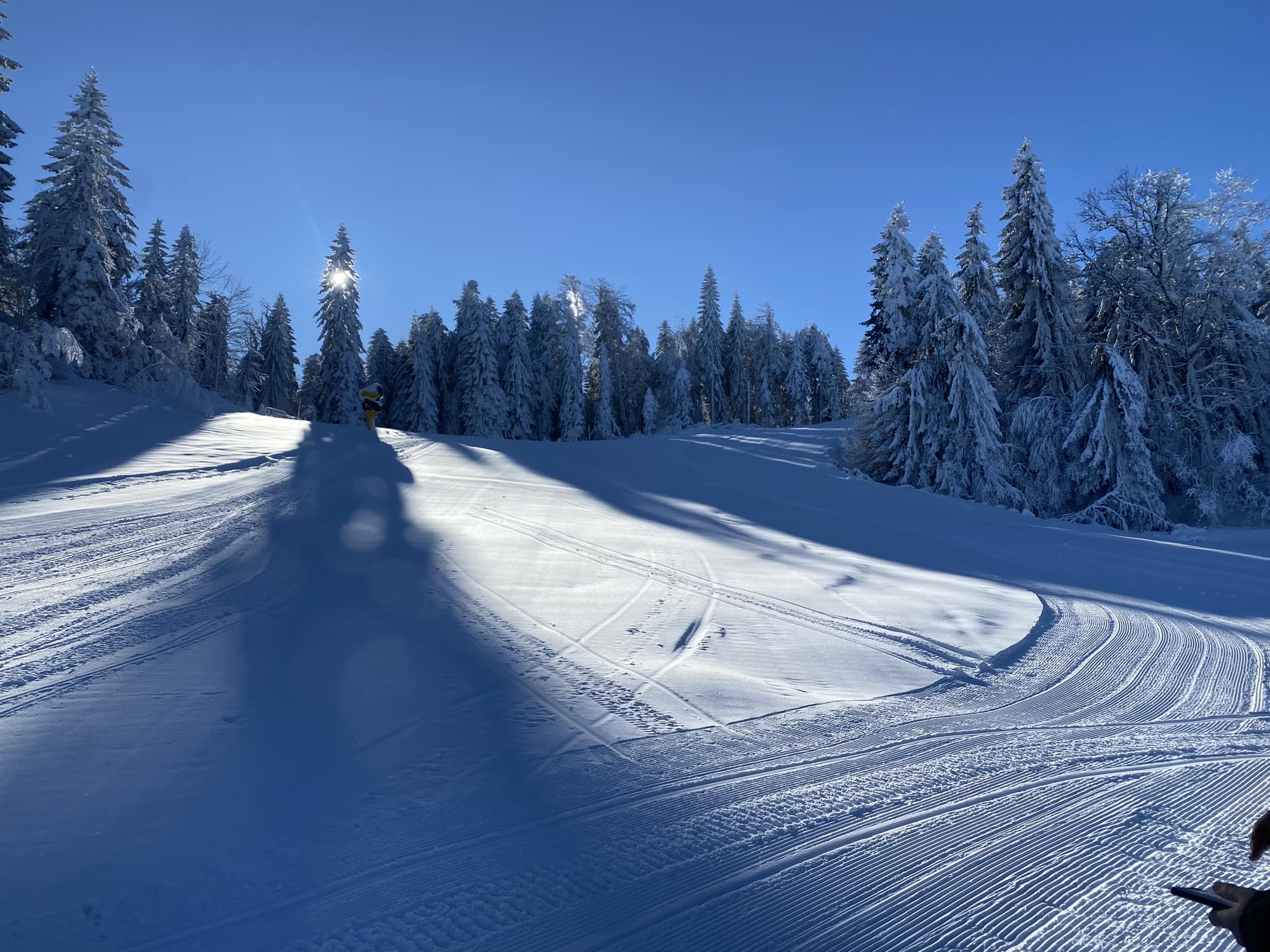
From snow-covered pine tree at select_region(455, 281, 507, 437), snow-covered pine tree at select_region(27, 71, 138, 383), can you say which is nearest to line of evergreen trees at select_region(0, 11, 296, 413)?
snow-covered pine tree at select_region(27, 71, 138, 383)

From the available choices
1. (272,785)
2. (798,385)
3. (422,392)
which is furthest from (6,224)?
(798,385)

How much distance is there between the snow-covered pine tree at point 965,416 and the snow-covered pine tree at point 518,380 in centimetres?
2962

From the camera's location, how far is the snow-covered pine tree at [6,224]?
671 inches

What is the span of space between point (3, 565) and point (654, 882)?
6.68m

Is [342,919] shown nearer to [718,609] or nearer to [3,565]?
[718,609]

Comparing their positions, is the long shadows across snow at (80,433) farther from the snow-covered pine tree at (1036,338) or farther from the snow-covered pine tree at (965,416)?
the snow-covered pine tree at (1036,338)

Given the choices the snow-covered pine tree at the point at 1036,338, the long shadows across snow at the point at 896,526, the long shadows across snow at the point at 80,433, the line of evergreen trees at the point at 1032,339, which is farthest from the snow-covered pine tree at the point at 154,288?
the snow-covered pine tree at the point at 1036,338

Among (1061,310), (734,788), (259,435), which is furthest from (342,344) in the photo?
(734,788)

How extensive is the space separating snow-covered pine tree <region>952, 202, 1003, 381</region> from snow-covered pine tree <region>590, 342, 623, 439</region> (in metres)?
27.0

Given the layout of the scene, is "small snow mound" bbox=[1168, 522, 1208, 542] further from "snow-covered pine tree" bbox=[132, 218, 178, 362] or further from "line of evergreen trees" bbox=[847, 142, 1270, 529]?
"snow-covered pine tree" bbox=[132, 218, 178, 362]

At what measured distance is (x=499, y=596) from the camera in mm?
6418

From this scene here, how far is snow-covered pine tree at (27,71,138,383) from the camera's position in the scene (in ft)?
64.4

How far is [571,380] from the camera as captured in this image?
155 feet

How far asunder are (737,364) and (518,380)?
1996 centimetres
